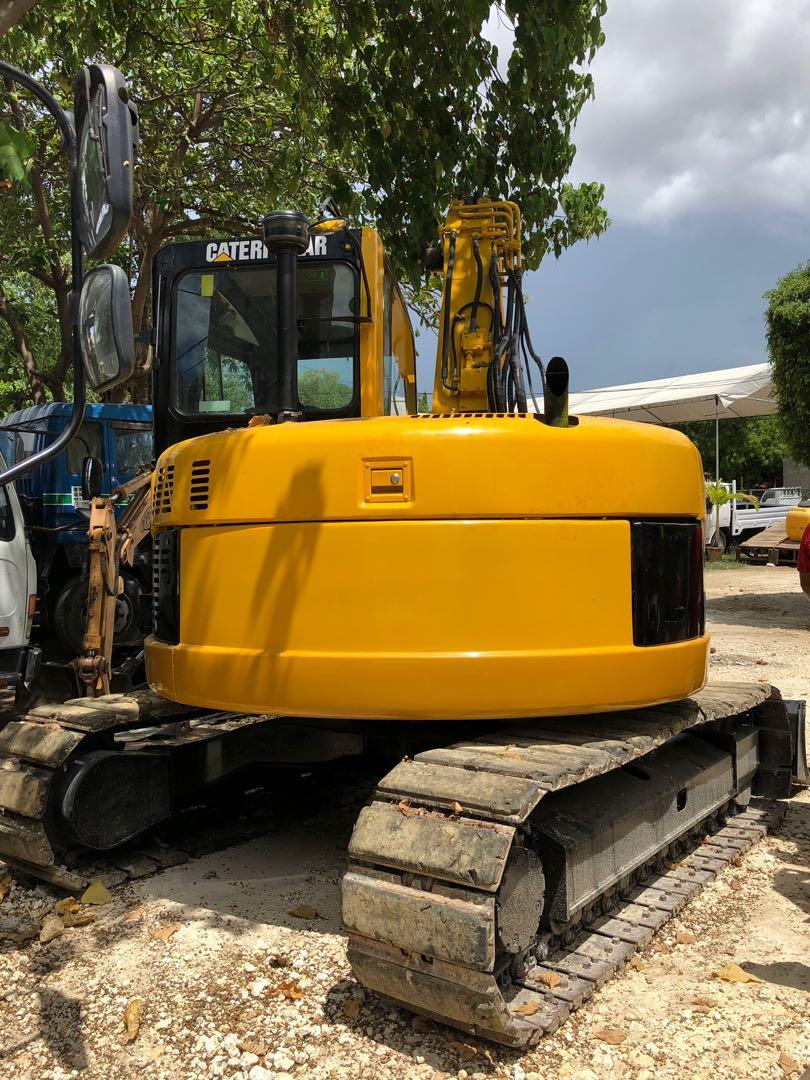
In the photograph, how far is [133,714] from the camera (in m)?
4.31

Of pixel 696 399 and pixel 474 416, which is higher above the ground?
pixel 696 399

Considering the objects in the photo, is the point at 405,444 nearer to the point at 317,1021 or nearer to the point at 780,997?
the point at 317,1021

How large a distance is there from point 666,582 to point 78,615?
23.9 feet

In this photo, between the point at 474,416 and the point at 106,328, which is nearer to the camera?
the point at 106,328

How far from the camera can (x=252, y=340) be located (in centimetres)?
469

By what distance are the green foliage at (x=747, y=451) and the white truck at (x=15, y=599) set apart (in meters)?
40.6

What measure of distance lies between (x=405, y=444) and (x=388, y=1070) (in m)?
1.98

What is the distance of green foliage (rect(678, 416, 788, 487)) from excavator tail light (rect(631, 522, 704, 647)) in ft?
140

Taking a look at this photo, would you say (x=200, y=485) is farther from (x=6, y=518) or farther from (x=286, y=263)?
(x=6, y=518)

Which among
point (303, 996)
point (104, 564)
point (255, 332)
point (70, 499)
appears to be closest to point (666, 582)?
point (303, 996)

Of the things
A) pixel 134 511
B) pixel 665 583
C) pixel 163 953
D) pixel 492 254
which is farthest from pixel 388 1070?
pixel 134 511

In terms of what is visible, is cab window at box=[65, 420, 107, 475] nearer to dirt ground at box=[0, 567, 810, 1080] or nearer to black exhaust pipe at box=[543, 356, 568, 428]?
dirt ground at box=[0, 567, 810, 1080]

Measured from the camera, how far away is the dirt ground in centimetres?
281

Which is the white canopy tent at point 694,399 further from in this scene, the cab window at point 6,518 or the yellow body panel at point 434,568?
the yellow body panel at point 434,568
